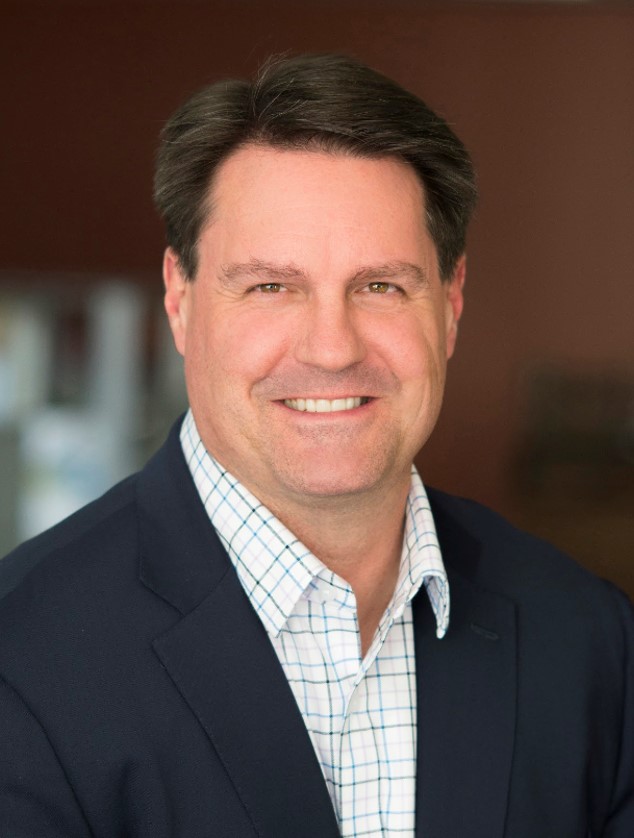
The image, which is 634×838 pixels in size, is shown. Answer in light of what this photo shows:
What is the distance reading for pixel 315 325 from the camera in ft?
4.93

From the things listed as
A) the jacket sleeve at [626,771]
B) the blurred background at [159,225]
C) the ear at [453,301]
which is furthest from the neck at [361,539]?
the blurred background at [159,225]

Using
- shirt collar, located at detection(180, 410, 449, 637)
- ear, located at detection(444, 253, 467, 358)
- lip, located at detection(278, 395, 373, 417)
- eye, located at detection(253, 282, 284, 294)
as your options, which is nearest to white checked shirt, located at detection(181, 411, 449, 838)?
shirt collar, located at detection(180, 410, 449, 637)

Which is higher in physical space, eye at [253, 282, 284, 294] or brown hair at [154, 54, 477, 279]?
brown hair at [154, 54, 477, 279]

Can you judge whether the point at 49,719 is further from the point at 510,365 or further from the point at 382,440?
the point at 510,365

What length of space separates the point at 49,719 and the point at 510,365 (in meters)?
3.96

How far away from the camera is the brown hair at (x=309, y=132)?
152 cm

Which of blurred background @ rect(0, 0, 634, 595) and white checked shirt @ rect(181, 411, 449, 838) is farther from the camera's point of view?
blurred background @ rect(0, 0, 634, 595)

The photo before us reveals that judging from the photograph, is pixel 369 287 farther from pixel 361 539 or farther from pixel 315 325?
pixel 361 539

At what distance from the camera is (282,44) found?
15.8 ft

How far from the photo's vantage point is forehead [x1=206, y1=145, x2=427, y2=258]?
1491 millimetres

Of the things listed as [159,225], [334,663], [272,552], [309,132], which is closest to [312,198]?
[309,132]

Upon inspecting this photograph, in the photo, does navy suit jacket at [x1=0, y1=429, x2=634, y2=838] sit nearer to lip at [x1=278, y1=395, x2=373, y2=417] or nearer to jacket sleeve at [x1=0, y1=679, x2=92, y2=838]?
jacket sleeve at [x1=0, y1=679, x2=92, y2=838]

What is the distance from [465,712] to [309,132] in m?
0.80

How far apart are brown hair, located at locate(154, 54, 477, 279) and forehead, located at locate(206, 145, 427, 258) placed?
19mm
